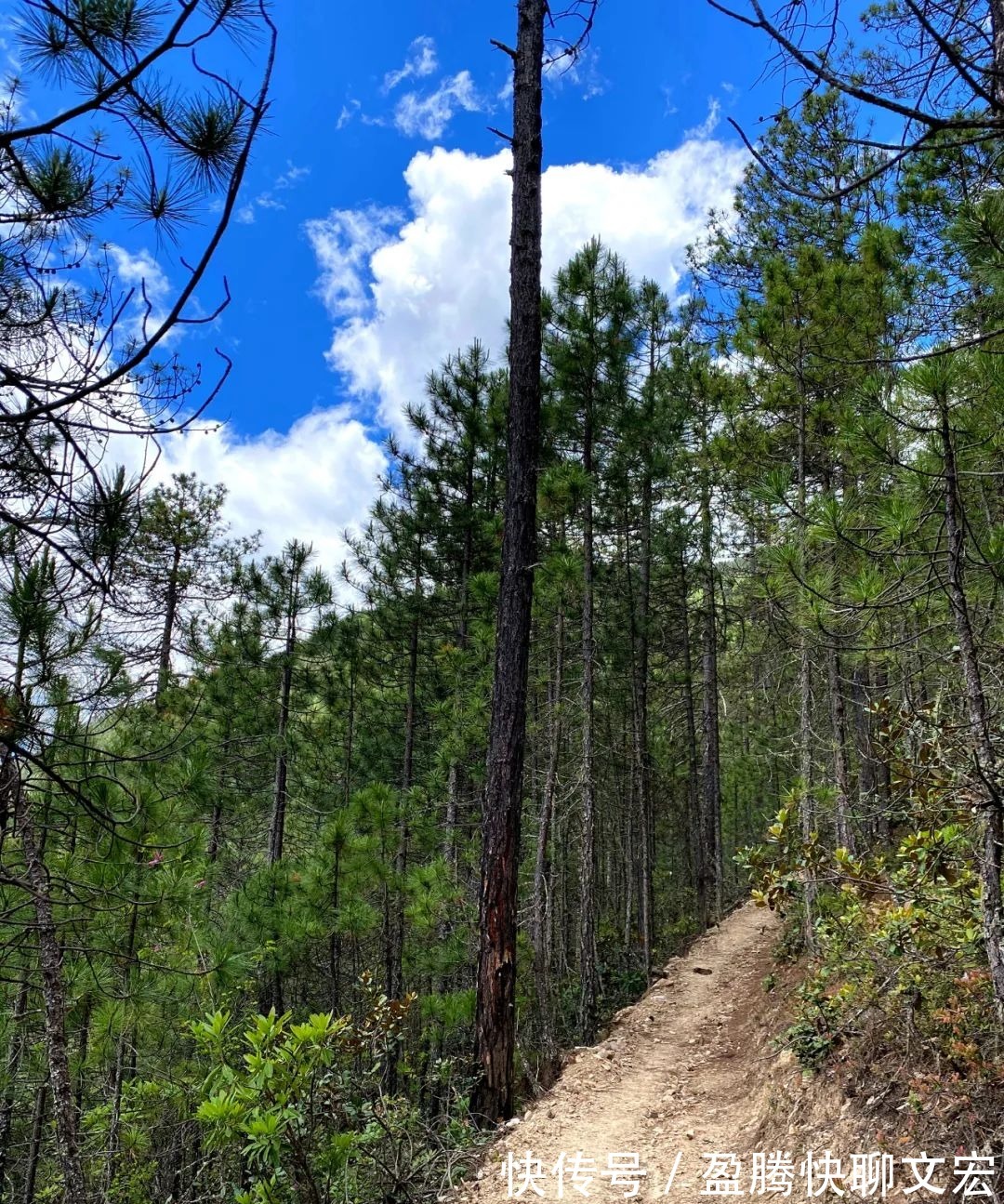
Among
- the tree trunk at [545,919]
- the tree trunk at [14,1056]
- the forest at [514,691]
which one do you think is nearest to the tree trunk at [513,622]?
the forest at [514,691]

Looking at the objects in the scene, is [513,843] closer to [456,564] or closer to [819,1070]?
[819,1070]

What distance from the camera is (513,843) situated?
4969 millimetres

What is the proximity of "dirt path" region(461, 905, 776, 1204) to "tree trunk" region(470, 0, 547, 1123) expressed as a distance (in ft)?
1.82

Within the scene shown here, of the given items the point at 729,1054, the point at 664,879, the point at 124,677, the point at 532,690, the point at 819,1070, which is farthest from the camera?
the point at 664,879

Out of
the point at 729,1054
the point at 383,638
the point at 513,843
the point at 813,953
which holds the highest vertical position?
the point at 383,638

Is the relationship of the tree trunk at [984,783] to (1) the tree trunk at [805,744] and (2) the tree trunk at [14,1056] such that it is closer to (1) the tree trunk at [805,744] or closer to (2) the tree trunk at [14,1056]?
(1) the tree trunk at [805,744]

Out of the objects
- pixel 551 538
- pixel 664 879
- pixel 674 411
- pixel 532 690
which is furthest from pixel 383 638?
pixel 664 879

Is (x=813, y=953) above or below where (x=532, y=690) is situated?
below

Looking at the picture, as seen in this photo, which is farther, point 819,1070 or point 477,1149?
point 477,1149

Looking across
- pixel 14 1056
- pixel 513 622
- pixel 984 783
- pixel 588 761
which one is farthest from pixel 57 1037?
pixel 588 761

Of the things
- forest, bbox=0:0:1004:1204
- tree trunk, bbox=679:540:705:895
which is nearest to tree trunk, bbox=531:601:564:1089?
forest, bbox=0:0:1004:1204

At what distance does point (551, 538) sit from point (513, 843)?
602 cm

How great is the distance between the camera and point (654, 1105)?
502 cm

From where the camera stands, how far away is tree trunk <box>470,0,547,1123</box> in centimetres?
466
